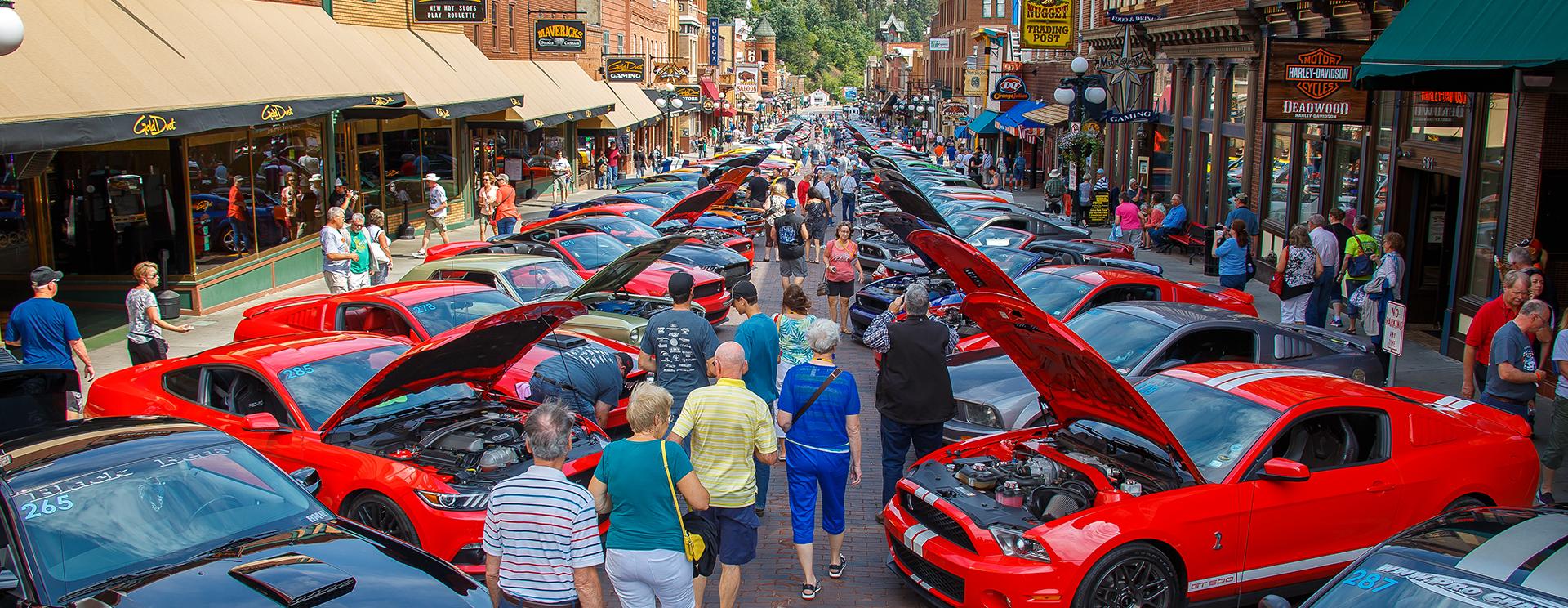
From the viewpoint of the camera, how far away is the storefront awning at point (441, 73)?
24469 millimetres

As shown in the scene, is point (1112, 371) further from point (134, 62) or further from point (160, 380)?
point (134, 62)

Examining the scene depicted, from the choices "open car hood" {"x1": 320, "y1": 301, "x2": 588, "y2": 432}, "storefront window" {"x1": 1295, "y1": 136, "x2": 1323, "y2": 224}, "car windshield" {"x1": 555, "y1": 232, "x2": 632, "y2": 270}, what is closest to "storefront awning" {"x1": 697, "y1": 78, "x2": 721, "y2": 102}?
"storefront window" {"x1": 1295, "y1": 136, "x2": 1323, "y2": 224}

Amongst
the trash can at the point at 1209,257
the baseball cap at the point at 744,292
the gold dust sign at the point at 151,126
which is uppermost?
the gold dust sign at the point at 151,126

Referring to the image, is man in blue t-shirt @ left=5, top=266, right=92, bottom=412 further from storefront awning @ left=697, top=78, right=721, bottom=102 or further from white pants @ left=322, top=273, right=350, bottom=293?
storefront awning @ left=697, top=78, right=721, bottom=102

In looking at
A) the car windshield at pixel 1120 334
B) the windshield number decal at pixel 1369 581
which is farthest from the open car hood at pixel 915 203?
the windshield number decal at pixel 1369 581

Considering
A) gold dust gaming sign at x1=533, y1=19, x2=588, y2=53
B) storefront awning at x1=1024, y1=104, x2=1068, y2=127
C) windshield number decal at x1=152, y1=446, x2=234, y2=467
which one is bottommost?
windshield number decal at x1=152, y1=446, x2=234, y2=467

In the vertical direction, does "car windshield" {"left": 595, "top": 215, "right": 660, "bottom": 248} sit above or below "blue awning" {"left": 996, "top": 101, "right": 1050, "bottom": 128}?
below

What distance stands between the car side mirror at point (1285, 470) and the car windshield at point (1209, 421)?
0.71ft

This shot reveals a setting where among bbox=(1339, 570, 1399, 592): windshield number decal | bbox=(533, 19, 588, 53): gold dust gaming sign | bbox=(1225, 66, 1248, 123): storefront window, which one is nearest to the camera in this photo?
bbox=(1339, 570, 1399, 592): windshield number decal

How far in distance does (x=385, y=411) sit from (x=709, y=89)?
62.1 metres

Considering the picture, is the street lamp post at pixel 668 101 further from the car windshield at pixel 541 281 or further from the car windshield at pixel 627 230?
the car windshield at pixel 541 281

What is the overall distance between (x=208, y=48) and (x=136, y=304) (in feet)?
26.4

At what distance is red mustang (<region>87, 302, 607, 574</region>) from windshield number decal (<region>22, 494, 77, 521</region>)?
79.8 inches

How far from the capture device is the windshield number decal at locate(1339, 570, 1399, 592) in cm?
457
